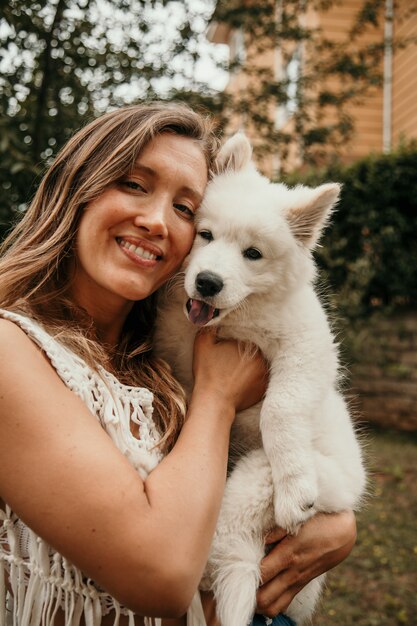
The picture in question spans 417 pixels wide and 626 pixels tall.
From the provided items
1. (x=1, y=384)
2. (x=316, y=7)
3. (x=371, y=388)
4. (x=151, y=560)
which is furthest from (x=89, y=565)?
(x=371, y=388)

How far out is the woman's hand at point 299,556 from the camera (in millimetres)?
1759

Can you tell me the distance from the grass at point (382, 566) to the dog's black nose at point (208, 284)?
1.23 meters

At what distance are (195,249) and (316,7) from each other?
453 centimetres

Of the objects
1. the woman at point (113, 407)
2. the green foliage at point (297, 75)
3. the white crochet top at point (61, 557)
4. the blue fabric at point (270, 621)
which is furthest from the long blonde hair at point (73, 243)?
the green foliage at point (297, 75)

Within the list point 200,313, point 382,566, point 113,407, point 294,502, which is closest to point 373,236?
point 382,566

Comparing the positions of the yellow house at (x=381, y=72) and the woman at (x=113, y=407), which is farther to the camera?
the yellow house at (x=381, y=72)

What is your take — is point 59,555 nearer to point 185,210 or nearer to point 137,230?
point 137,230

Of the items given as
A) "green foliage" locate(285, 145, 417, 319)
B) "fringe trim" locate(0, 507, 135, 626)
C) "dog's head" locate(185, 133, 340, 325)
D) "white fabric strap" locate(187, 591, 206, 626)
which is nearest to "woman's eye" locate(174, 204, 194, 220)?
"dog's head" locate(185, 133, 340, 325)

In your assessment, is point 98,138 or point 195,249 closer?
point 98,138

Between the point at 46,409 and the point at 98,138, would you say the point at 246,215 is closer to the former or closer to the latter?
the point at 98,138

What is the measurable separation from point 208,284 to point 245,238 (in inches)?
12.2

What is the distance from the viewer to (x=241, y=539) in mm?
1864

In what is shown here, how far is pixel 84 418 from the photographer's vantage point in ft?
4.54

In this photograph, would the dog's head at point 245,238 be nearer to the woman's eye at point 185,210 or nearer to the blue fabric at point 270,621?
the woman's eye at point 185,210
